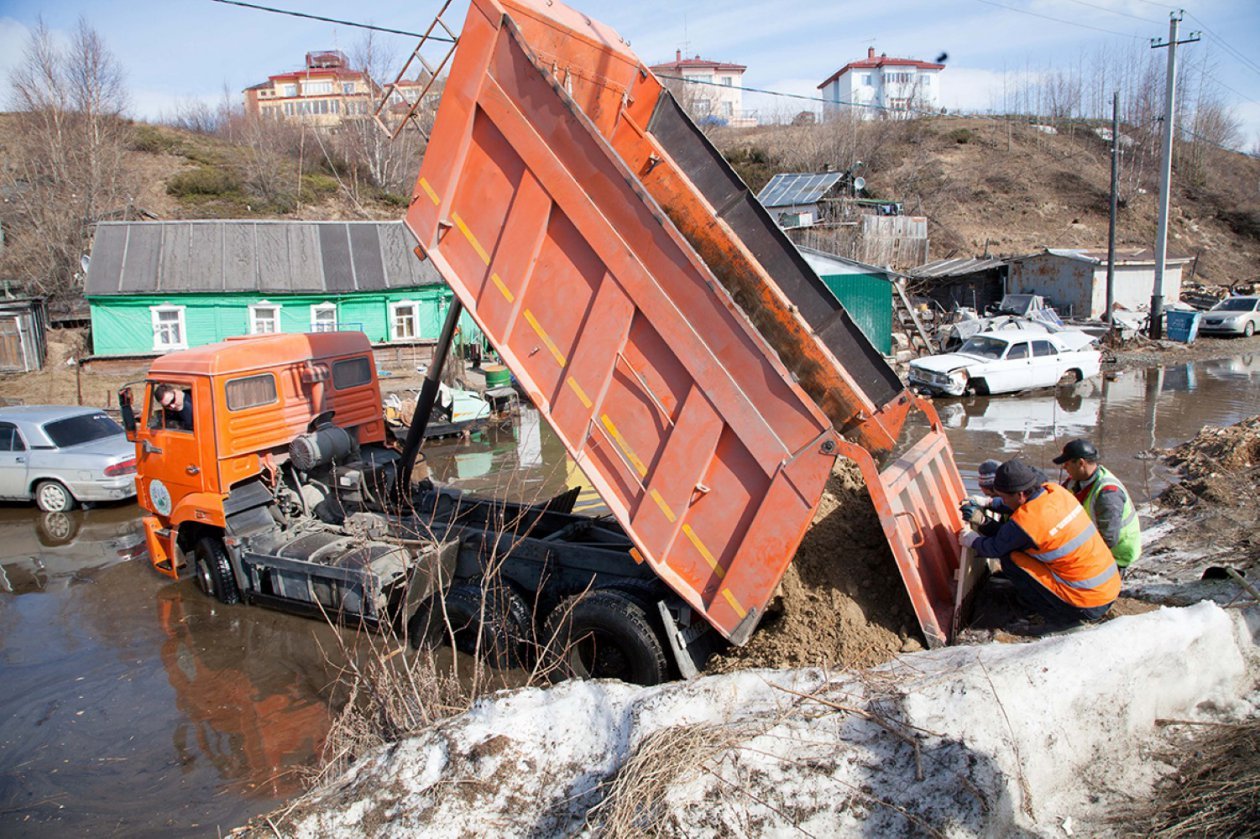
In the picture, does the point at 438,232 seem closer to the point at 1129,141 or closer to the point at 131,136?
the point at 131,136

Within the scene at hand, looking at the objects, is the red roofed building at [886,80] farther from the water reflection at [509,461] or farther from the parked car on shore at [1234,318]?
the water reflection at [509,461]

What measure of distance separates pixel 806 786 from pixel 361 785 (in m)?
2.04

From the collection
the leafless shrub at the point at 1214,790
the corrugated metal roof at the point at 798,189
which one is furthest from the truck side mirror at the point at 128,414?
the corrugated metal roof at the point at 798,189

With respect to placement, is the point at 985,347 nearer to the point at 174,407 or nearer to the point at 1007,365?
the point at 1007,365

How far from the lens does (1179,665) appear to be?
370 centimetres

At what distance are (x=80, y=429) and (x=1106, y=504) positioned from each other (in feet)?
42.3

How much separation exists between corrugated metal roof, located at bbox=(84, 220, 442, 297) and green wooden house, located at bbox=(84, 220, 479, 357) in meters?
0.03

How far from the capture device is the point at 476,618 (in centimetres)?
581

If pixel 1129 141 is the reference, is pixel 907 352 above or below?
below

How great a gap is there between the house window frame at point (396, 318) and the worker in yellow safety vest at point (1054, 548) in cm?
1972

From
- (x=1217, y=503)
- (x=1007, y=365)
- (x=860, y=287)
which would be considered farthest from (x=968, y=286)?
(x=1217, y=503)

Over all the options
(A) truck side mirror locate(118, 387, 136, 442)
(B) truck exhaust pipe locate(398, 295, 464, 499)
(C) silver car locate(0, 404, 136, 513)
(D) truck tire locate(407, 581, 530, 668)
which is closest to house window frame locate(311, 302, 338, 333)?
(C) silver car locate(0, 404, 136, 513)

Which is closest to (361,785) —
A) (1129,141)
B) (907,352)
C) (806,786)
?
(806,786)

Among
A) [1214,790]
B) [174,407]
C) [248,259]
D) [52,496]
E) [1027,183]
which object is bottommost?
[52,496]
